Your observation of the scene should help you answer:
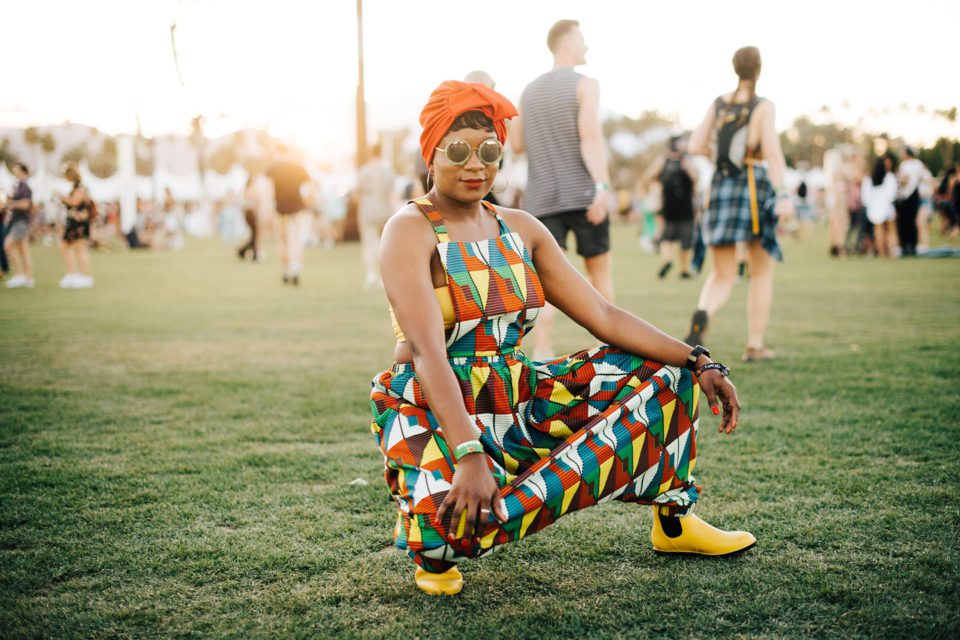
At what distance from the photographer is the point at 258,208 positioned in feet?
61.4

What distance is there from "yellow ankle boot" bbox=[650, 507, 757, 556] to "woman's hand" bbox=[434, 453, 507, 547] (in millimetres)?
811

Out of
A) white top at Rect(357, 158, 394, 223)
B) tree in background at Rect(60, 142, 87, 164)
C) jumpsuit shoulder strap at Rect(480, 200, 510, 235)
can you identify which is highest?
tree in background at Rect(60, 142, 87, 164)

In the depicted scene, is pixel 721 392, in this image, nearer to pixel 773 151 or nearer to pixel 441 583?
pixel 441 583

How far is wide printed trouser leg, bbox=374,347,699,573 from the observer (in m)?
2.32

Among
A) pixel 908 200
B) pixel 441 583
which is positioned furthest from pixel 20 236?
pixel 908 200

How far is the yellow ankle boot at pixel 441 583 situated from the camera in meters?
2.56

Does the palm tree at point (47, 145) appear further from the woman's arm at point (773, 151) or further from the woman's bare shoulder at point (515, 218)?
the woman's bare shoulder at point (515, 218)

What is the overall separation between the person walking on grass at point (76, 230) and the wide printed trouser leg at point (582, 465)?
11900mm

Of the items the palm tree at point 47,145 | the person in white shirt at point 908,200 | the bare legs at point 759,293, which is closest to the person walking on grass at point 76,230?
the bare legs at point 759,293

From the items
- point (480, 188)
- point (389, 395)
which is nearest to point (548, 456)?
point (389, 395)

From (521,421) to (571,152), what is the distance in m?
3.45

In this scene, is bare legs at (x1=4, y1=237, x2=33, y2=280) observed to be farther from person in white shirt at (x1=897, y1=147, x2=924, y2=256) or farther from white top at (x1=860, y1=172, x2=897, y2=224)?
person in white shirt at (x1=897, y1=147, x2=924, y2=256)

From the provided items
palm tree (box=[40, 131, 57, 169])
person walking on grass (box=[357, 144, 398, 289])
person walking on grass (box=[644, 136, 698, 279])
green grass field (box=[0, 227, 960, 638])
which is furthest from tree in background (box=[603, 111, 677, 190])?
green grass field (box=[0, 227, 960, 638])

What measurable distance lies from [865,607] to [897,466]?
4.85 ft
